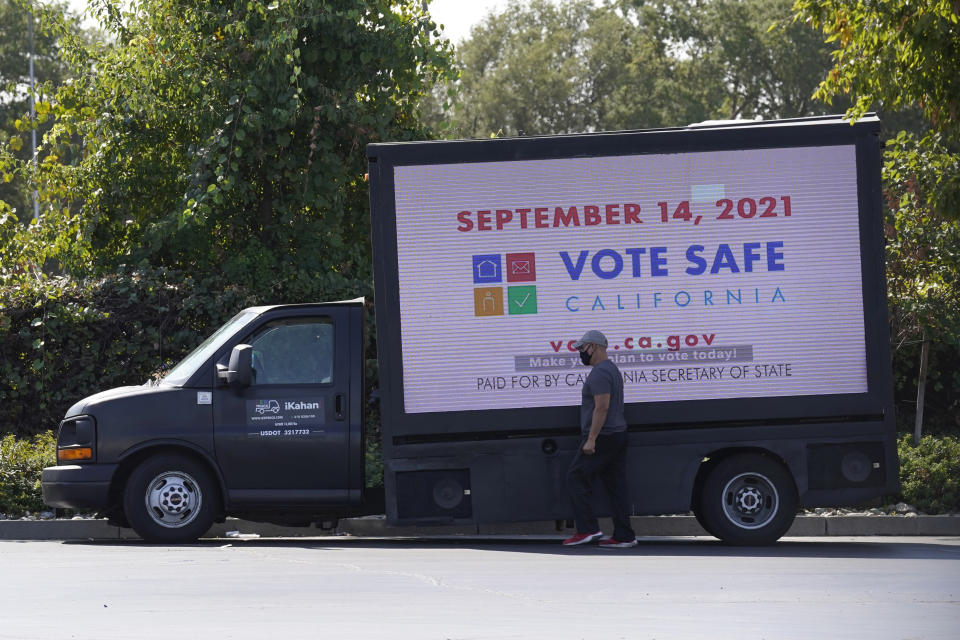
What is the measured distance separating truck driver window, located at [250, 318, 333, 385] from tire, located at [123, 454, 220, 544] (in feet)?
3.05

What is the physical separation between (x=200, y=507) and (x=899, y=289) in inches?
330

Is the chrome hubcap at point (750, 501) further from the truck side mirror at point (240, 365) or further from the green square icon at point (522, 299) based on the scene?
the truck side mirror at point (240, 365)

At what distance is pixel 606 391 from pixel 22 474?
20.8 ft

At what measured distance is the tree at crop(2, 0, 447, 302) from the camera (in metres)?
16.6

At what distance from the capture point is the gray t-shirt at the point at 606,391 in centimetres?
1033

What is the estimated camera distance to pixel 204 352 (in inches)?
448

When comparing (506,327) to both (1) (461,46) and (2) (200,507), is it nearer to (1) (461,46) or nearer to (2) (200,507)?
(2) (200,507)

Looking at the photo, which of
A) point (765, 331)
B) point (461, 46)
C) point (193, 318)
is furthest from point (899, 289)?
point (461, 46)

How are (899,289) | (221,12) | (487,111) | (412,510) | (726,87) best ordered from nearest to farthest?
(412,510), (899,289), (221,12), (726,87), (487,111)

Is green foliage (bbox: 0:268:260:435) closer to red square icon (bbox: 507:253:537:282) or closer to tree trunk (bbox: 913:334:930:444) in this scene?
red square icon (bbox: 507:253:537:282)

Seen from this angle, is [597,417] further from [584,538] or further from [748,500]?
[748,500]

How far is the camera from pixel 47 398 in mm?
15828

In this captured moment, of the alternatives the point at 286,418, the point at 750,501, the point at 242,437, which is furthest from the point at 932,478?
the point at 242,437

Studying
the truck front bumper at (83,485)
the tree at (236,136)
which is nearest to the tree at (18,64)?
the tree at (236,136)
